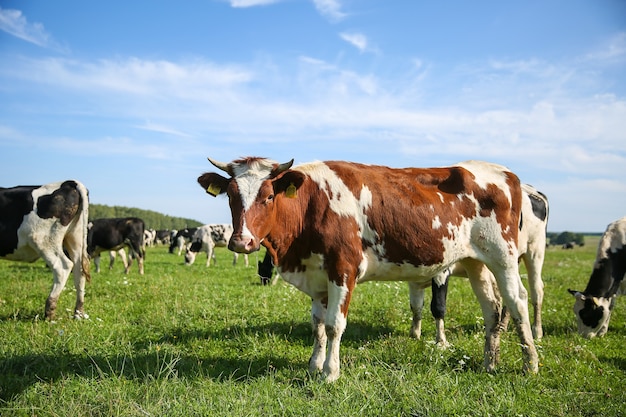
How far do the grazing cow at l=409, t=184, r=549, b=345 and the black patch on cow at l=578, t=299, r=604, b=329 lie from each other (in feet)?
2.61

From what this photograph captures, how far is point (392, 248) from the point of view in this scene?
19.5ft

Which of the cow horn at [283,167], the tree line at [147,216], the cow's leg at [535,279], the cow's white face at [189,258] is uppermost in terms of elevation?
the cow horn at [283,167]

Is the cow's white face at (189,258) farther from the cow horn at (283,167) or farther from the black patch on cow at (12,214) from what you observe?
the cow horn at (283,167)

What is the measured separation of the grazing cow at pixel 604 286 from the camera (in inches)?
359

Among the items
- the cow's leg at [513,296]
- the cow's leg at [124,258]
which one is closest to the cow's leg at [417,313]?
the cow's leg at [513,296]

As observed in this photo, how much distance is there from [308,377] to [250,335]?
1.93 meters

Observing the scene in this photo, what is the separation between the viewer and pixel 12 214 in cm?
959

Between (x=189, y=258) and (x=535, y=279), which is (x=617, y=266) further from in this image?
(x=189, y=258)

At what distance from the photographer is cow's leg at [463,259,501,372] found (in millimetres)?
6328

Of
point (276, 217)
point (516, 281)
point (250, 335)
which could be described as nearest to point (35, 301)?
point (250, 335)

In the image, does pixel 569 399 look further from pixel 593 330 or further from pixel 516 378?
pixel 593 330

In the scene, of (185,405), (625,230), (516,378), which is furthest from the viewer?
(625,230)

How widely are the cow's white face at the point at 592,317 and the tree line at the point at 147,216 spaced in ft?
330

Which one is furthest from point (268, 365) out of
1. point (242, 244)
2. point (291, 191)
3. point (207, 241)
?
point (207, 241)
